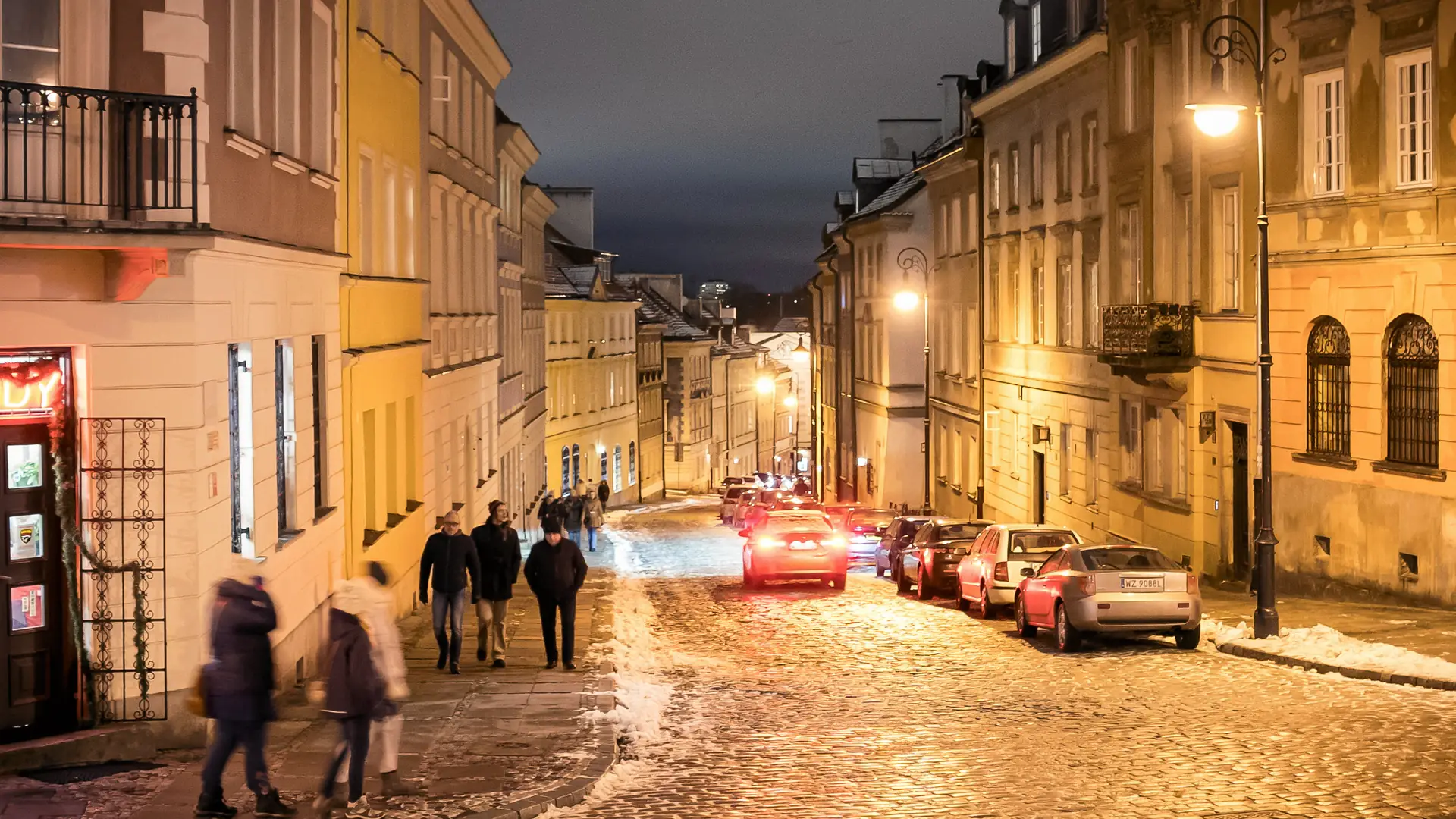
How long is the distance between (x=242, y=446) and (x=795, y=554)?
15.6m

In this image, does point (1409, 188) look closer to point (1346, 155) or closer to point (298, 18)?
point (1346, 155)

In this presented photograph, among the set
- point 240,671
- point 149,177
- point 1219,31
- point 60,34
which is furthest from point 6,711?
point 1219,31

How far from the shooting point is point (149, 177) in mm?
12719

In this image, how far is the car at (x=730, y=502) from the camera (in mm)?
63944

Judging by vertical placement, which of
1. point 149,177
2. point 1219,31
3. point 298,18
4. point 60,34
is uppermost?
point 1219,31

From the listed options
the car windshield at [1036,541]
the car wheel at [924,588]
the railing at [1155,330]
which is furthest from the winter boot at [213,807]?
the railing at [1155,330]

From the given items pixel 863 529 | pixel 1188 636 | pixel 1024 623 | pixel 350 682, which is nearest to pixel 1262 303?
pixel 1188 636

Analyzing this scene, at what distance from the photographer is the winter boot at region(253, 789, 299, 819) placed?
11.0m

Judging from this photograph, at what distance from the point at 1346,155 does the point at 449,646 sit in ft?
46.8

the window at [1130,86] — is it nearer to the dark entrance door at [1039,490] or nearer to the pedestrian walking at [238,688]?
the dark entrance door at [1039,490]

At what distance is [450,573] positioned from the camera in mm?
18344

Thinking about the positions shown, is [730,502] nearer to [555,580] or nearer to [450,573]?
[555,580]

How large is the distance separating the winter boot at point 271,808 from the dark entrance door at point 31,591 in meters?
2.49

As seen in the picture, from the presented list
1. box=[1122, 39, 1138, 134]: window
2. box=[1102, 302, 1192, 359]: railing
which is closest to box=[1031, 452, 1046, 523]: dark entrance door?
box=[1122, 39, 1138, 134]: window
